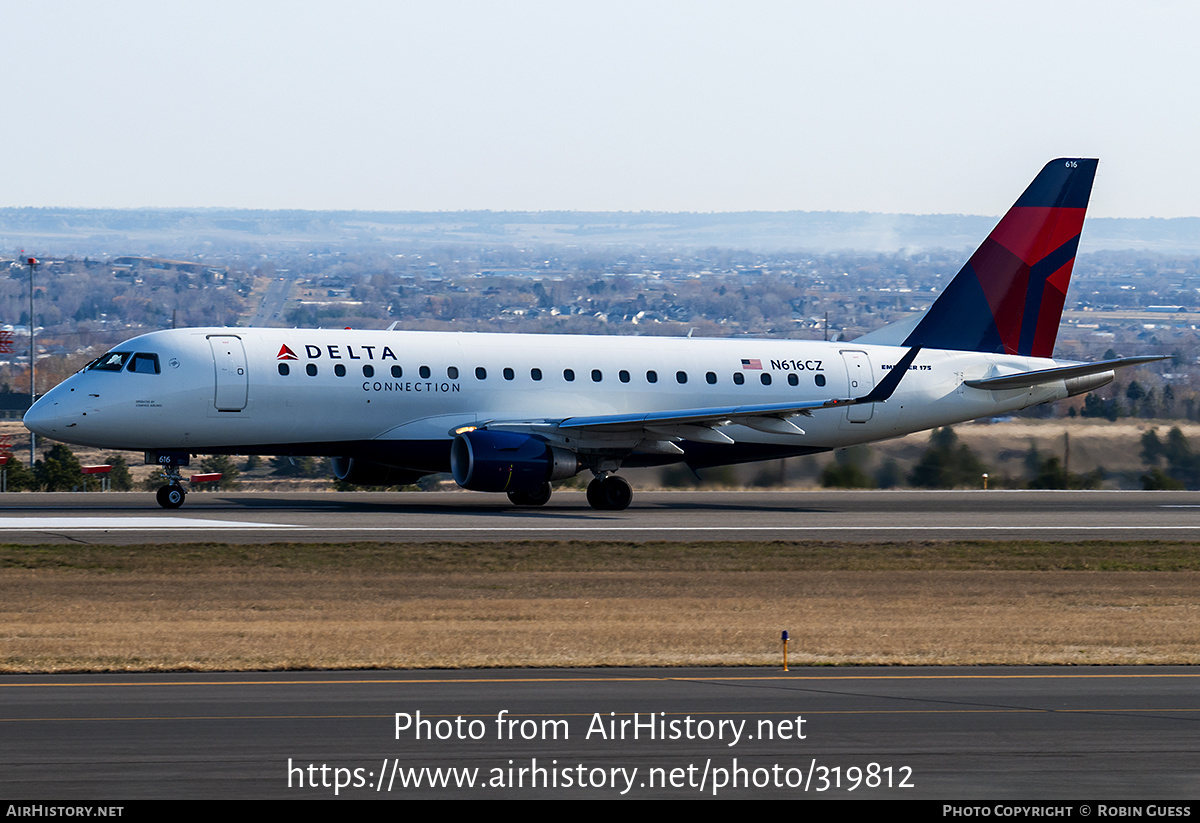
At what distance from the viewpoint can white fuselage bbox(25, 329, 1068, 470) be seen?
35.8 metres

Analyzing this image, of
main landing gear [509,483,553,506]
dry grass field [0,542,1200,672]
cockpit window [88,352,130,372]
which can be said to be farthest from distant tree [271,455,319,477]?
dry grass field [0,542,1200,672]

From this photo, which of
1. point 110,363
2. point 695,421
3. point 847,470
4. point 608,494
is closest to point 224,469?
point 847,470

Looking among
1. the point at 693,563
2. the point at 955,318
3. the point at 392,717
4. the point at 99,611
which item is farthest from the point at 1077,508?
the point at 392,717

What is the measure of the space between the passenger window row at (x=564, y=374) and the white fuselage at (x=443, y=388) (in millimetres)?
37

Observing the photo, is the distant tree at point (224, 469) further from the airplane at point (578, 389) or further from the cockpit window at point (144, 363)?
the cockpit window at point (144, 363)

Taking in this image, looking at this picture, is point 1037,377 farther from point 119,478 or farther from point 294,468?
point 294,468

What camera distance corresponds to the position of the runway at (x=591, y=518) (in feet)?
106

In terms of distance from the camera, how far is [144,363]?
35969 millimetres

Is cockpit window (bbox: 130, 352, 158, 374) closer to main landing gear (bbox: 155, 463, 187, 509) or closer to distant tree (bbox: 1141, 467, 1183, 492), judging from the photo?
main landing gear (bbox: 155, 463, 187, 509)

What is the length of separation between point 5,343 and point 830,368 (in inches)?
1531

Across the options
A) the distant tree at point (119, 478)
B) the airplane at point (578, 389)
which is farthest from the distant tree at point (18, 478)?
the airplane at point (578, 389)

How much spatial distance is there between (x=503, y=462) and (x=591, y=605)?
13.1 meters

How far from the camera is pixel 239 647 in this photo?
19.0m

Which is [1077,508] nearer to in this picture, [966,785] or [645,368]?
[645,368]
